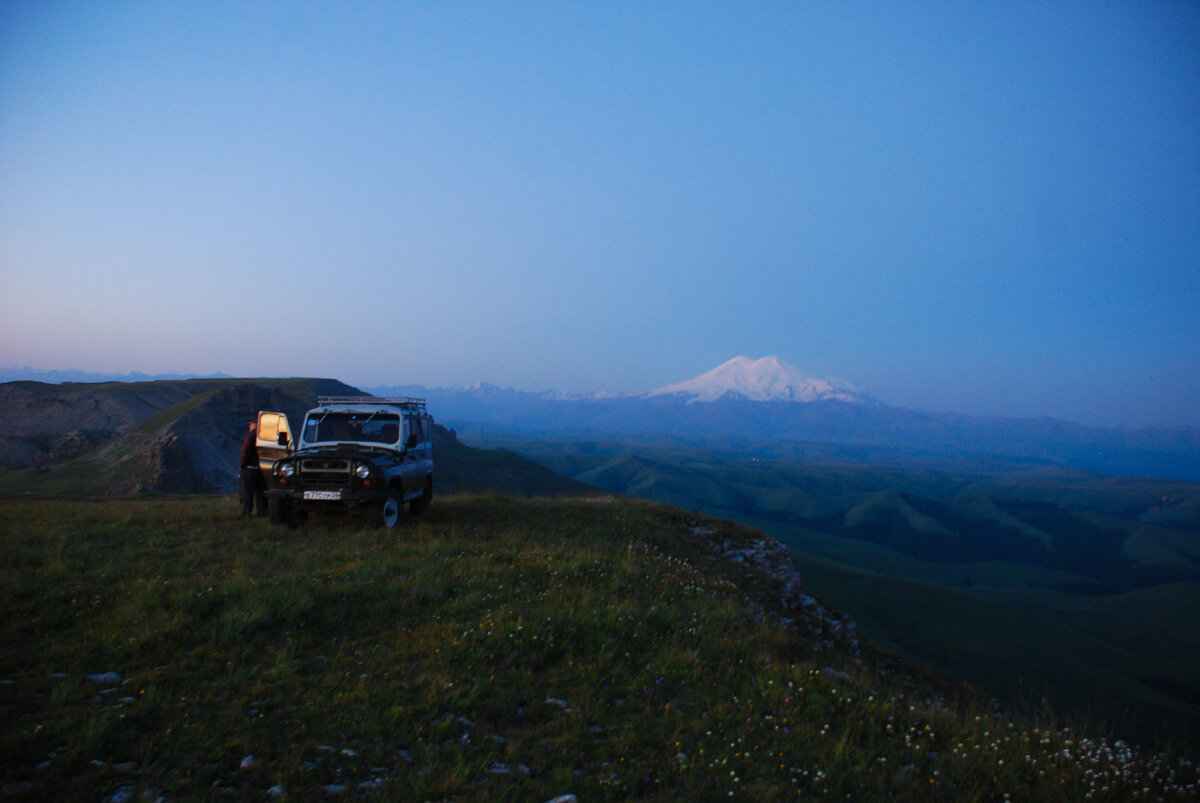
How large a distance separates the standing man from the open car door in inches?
6.3

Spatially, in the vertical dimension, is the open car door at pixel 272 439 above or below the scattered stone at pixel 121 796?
above

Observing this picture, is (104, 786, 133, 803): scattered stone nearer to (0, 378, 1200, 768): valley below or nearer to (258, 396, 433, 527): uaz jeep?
(0, 378, 1200, 768): valley below

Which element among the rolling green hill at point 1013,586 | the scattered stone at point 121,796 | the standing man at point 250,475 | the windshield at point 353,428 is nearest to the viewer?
the scattered stone at point 121,796

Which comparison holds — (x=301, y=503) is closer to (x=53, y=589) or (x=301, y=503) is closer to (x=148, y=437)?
(x=53, y=589)

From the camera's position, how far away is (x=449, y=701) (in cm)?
613

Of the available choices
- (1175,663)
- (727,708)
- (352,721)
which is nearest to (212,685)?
(352,721)

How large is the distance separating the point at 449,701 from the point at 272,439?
39.4 ft

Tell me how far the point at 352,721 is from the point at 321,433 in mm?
11279

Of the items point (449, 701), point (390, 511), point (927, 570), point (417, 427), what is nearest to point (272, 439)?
point (417, 427)

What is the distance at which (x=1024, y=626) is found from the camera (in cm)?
6069

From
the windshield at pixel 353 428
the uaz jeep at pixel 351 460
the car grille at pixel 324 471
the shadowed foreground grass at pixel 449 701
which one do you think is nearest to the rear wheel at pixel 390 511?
the uaz jeep at pixel 351 460

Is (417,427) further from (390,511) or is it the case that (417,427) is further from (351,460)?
(351,460)

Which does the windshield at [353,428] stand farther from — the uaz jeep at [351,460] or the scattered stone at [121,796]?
the scattered stone at [121,796]

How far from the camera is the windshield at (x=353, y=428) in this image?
15.4 meters
